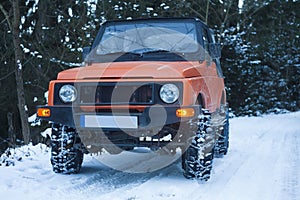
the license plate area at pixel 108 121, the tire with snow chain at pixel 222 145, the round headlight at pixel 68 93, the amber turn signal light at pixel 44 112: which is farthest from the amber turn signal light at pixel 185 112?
the tire with snow chain at pixel 222 145

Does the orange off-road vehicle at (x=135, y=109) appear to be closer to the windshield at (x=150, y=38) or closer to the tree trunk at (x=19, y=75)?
the windshield at (x=150, y=38)

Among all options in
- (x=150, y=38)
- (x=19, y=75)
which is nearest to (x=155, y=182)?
(x=150, y=38)

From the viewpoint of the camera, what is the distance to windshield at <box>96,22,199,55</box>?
5320 mm

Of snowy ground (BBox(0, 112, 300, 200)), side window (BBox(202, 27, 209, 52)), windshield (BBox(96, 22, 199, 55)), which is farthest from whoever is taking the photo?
side window (BBox(202, 27, 209, 52))

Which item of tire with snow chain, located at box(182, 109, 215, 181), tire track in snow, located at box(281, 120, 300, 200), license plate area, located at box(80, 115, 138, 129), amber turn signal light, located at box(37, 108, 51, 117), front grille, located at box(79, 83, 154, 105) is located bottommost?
tire track in snow, located at box(281, 120, 300, 200)

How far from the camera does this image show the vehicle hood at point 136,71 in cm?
427

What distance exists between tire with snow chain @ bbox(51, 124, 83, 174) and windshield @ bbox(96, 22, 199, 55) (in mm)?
1255

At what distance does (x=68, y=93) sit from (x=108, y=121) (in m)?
0.59

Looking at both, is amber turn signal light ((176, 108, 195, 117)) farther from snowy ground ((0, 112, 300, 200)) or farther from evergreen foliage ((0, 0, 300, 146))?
evergreen foliage ((0, 0, 300, 146))

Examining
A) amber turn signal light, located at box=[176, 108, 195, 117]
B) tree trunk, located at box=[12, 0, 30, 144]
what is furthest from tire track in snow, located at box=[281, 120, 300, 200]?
tree trunk, located at box=[12, 0, 30, 144]

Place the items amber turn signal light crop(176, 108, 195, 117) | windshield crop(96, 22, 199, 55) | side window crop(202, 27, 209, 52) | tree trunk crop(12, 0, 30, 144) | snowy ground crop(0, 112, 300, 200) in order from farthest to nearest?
tree trunk crop(12, 0, 30, 144) → side window crop(202, 27, 209, 52) → windshield crop(96, 22, 199, 55) → amber turn signal light crop(176, 108, 195, 117) → snowy ground crop(0, 112, 300, 200)

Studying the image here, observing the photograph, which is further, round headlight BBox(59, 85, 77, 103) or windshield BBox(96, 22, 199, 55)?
windshield BBox(96, 22, 199, 55)

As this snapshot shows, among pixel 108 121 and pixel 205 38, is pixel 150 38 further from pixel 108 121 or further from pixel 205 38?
pixel 108 121

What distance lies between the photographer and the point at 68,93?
4445 millimetres
